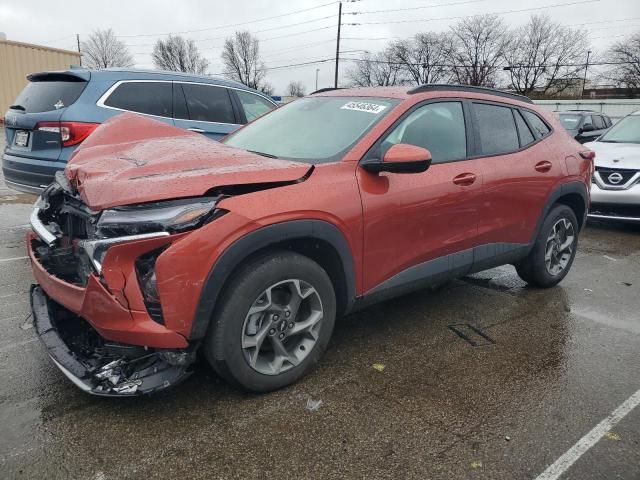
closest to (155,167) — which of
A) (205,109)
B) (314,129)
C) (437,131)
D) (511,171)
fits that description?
(314,129)

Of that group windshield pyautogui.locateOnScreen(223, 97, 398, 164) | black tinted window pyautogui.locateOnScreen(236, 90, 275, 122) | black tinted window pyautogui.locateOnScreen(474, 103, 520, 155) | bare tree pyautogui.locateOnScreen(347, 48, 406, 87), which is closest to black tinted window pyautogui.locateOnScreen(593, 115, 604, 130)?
black tinted window pyautogui.locateOnScreen(236, 90, 275, 122)

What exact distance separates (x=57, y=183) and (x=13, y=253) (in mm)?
2838

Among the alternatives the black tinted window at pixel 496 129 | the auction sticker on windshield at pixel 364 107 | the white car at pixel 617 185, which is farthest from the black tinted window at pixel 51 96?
the white car at pixel 617 185

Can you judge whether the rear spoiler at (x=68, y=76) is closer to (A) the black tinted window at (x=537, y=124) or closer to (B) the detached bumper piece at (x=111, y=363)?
(B) the detached bumper piece at (x=111, y=363)

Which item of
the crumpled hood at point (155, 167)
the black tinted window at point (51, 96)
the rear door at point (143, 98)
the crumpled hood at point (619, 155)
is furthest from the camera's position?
the crumpled hood at point (619, 155)

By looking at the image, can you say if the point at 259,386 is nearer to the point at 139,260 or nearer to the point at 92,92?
the point at 139,260

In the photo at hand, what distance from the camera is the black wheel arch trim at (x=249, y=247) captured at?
2.32 m

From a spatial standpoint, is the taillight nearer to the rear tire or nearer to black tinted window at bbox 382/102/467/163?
black tinted window at bbox 382/102/467/163

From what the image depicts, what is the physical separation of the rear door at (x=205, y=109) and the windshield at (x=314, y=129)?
248 cm

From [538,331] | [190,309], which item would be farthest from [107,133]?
[538,331]

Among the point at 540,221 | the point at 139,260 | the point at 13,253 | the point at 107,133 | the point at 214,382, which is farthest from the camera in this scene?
the point at 13,253

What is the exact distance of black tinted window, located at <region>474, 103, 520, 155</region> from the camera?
379cm

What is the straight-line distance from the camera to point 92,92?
5.45m

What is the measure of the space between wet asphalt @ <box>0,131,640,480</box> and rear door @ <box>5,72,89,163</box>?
78.9 inches
